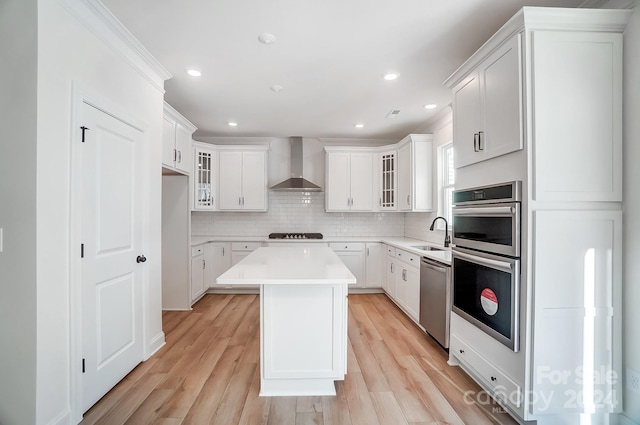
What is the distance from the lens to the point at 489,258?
1.98 metres

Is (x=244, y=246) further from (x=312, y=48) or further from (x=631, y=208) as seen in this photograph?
(x=631, y=208)

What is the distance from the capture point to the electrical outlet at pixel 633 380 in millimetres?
1626

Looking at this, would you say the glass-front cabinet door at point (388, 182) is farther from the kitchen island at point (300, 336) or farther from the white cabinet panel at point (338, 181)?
the kitchen island at point (300, 336)

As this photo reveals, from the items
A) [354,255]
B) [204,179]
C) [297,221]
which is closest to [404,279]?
[354,255]

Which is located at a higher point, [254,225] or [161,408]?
[254,225]

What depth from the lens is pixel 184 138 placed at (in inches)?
150

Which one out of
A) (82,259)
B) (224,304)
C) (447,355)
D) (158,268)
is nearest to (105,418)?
(82,259)

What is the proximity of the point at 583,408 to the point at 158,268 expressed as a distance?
3.34 m

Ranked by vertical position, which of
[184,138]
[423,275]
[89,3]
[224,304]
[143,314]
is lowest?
[224,304]

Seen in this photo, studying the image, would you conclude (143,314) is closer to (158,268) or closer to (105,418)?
(158,268)

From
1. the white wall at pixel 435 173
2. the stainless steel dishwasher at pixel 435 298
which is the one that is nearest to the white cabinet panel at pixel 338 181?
the white wall at pixel 435 173

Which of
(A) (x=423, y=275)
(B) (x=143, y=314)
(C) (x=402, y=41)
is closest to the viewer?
(C) (x=402, y=41)

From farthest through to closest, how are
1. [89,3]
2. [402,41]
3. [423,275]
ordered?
[423,275]
[402,41]
[89,3]

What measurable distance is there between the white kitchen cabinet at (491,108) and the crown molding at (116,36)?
→ 8.55ft
